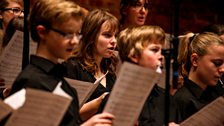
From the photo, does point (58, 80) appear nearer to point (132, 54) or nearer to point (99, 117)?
point (99, 117)

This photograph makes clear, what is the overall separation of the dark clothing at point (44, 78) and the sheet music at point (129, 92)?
0.43 feet

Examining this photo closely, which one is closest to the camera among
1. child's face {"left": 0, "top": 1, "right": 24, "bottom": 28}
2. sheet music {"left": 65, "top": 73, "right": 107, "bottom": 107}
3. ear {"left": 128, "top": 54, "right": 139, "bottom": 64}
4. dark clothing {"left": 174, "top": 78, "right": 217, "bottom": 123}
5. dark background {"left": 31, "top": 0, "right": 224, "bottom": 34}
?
sheet music {"left": 65, "top": 73, "right": 107, "bottom": 107}

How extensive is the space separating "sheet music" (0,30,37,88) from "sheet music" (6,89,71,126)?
2.17ft

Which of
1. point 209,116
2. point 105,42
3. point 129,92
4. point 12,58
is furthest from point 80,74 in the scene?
point 129,92

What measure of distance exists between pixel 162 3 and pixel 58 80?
2.47m

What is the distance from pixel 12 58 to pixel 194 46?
2.89 ft

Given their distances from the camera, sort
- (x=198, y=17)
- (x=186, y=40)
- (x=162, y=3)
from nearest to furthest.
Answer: (x=186, y=40), (x=162, y=3), (x=198, y=17)

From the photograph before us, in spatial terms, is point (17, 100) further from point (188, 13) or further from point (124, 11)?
point (188, 13)

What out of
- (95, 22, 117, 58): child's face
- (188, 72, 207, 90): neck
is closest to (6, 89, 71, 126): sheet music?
(95, 22, 117, 58): child's face

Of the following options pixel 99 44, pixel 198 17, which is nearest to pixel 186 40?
pixel 99 44

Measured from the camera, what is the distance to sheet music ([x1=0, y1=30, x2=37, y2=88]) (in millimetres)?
2166

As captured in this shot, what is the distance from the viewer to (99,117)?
1737mm

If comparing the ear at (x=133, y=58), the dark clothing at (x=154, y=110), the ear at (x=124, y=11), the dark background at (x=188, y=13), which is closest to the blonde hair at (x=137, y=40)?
the ear at (x=133, y=58)

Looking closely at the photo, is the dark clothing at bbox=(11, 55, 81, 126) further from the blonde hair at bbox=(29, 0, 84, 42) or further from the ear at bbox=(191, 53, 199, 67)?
the ear at bbox=(191, 53, 199, 67)
